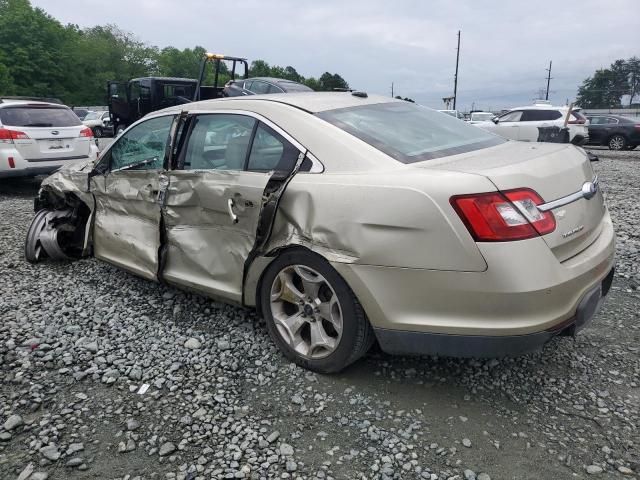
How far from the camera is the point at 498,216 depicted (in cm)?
218

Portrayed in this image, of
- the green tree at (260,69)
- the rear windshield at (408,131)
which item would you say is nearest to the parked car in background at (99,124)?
the rear windshield at (408,131)

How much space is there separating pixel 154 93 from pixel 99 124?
13.7 meters

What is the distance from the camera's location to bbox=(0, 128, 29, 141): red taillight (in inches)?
317

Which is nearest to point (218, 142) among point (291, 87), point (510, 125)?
point (291, 87)

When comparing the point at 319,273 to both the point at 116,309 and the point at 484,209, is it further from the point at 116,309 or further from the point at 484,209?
the point at 116,309

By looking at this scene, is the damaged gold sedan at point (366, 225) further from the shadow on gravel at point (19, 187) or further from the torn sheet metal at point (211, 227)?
the shadow on gravel at point (19, 187)

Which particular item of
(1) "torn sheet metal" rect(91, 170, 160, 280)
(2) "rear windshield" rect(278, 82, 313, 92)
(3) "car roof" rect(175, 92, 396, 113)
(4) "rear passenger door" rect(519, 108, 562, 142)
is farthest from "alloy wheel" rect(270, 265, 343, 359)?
(4) "rear passenger door" rect(519, 108, 562, 142)

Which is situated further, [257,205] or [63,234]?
[63,234]

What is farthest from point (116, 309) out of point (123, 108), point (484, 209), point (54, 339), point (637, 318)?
point (123, 108)

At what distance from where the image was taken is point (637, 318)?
3.44m

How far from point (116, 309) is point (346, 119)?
2.19 metres

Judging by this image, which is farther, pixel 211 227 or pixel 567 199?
pixel 211 227

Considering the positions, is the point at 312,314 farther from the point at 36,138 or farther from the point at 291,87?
the point at 291,87

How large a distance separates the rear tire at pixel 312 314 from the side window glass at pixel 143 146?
141 centimetres
